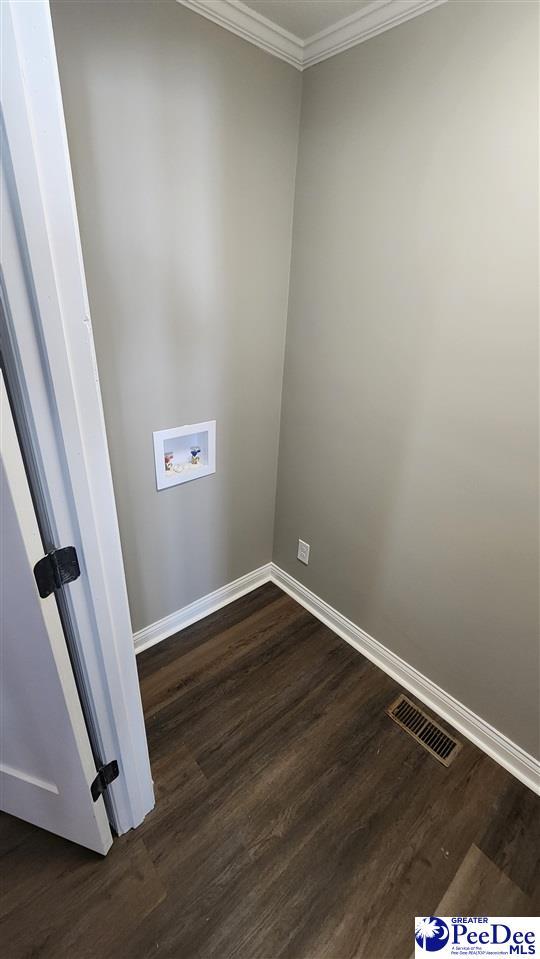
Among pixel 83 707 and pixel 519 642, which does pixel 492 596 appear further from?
pixel 83 707

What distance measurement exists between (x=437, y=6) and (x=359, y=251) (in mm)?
631

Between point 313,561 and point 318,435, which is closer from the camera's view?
point 318,435

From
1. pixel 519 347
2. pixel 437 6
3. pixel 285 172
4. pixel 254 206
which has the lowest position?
pixel 519 347

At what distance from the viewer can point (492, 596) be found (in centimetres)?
145

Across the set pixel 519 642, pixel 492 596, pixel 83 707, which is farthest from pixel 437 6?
pixel 83 707

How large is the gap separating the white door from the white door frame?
6cm

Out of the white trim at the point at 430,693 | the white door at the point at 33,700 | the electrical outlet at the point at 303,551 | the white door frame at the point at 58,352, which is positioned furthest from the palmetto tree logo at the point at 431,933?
the electrical outlet at the point at 303,551

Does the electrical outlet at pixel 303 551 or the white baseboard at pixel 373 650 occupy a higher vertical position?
the electrical outlet at pixel 303 551

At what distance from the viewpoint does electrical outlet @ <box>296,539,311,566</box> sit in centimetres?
216

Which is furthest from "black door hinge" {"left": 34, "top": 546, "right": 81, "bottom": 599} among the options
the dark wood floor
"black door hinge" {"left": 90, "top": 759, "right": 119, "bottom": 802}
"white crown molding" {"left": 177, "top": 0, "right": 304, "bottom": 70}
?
"white crown molding" {"left": 177, "top": 0, "right": 304, "bottom": 70}

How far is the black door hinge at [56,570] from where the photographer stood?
0.81 metres

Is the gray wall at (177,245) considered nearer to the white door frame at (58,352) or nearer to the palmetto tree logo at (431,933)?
the white door frame at (58,352)

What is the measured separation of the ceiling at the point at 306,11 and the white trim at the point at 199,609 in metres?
2.30

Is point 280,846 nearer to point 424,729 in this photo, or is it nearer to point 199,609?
point 424,729
